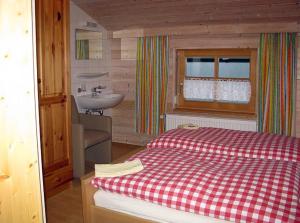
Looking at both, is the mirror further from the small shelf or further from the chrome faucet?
the chrome faucet

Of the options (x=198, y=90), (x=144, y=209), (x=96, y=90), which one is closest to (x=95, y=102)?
(x=96, y=90)

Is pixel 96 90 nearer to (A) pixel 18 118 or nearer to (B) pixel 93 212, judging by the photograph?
(B) pixel 93 212

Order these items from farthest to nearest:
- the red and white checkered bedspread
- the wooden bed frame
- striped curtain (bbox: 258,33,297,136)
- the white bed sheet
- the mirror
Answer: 1. the mirror
2. striped curtain (bbox: 258,33,297,136)
3. the wooden bed frame
4. the white bed sheet
5. the red and white checkered bedspread

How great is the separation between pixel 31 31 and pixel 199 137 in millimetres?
2097

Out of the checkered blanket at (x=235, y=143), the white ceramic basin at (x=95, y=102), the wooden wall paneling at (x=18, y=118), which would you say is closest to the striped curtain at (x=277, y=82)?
the checkered blanket at (x=235, y=143)

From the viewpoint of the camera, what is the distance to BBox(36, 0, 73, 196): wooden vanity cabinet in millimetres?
3217

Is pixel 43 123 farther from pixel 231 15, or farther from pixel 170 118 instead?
pixel 231 15

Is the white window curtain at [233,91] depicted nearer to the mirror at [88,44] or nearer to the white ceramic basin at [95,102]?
the white ceramic basin at [95,102]

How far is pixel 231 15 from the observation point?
13.8 feet

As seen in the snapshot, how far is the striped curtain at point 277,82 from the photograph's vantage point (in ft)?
13.7

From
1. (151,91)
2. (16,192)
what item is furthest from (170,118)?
(16,192)

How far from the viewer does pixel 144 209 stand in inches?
88.1

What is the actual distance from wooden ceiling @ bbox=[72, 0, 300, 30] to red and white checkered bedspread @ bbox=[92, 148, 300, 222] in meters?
2.02

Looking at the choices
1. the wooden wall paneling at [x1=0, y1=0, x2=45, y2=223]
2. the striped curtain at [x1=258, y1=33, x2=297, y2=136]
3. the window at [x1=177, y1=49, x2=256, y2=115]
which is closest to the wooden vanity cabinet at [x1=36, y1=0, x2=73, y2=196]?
the wooden wall paneling at [x1=0, y1=0, x2=45, y2=223]
